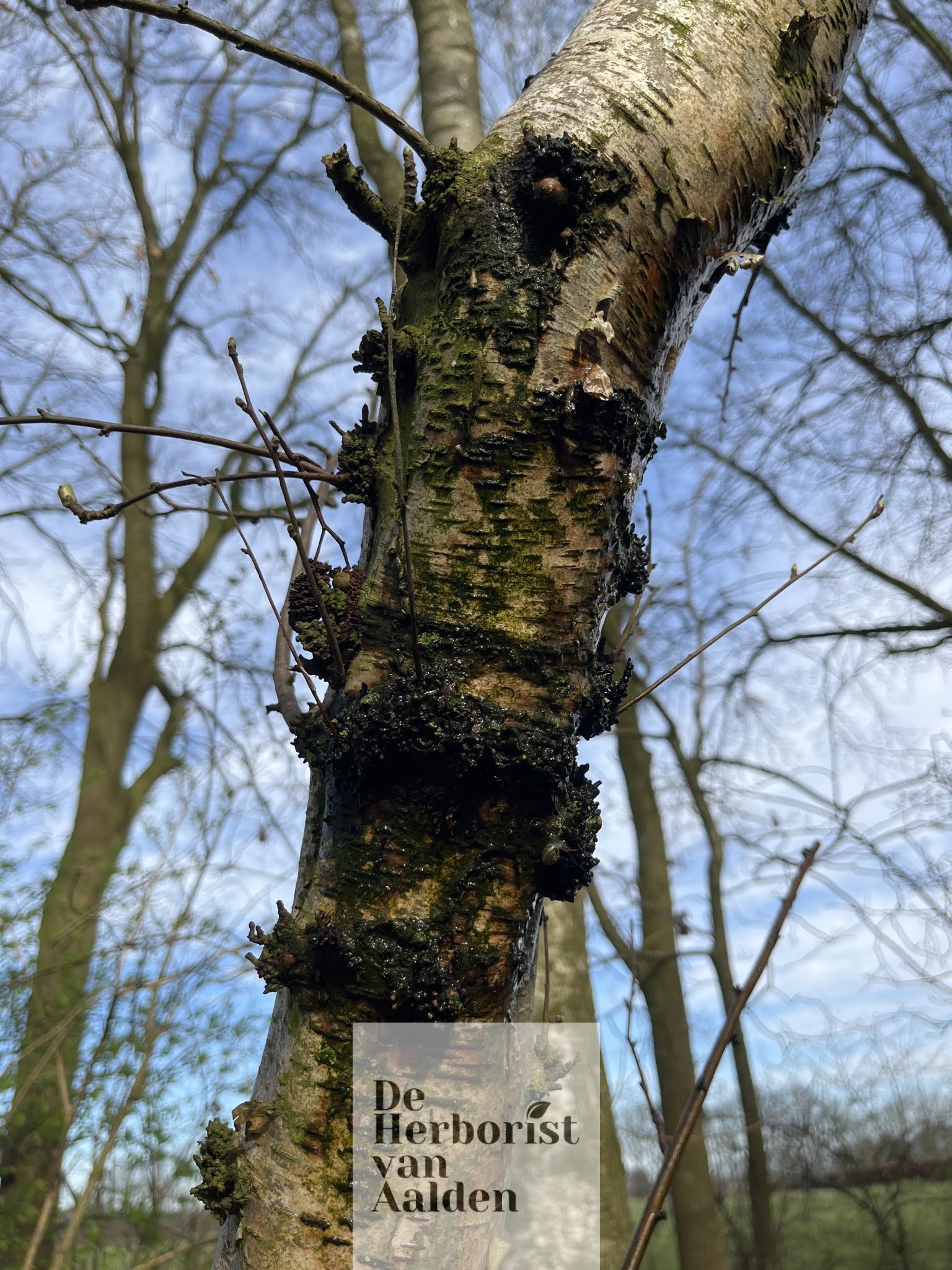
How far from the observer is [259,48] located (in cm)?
127

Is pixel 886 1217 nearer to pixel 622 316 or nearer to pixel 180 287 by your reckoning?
pixel 622 316

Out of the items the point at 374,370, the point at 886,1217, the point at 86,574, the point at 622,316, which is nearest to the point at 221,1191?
the point at 374,370

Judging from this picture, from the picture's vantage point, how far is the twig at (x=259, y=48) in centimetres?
124

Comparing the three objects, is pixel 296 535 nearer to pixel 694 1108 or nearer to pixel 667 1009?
pixel 694 1108

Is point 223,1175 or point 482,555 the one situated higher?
point 482,555

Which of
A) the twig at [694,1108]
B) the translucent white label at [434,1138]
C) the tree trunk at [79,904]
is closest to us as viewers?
the twig at [694,1108]

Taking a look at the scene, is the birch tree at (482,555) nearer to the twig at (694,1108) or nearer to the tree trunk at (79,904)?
the twig at (694,1108)

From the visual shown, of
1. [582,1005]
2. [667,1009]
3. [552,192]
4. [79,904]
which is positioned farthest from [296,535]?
[79,904]

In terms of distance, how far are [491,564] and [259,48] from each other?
2.61 ft

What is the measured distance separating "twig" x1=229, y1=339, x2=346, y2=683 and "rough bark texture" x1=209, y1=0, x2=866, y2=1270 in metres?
0.04

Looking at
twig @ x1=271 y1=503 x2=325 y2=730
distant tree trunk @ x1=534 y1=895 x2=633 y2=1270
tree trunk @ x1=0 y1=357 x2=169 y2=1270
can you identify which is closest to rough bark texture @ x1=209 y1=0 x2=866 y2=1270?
twig @ x1=271 y1=503 x2=325 y2=730

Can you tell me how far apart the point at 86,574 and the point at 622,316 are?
833cm

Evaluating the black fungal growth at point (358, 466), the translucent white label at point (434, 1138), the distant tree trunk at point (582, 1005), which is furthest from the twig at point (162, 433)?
the distant tree trunk at point (582, 1005)

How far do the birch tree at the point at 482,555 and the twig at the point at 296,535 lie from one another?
0.01 metres
